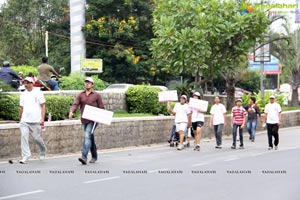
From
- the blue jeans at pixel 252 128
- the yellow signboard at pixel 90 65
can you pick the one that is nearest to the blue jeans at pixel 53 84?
the blue jeans at pixel 252 128

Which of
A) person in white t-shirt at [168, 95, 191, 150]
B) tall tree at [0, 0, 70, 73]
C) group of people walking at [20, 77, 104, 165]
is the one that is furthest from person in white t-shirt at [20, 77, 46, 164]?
tall tree at [0, 0, 70, 73]

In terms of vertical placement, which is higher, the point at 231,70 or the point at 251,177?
the point at 231,70

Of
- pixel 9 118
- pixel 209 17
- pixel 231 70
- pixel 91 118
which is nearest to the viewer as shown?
pixel 91 118

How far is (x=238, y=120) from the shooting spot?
18922 millimetres

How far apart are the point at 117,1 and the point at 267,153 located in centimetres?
2277

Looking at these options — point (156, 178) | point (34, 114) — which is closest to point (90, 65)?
point (34, 114)

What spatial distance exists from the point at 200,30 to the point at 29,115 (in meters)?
13.7

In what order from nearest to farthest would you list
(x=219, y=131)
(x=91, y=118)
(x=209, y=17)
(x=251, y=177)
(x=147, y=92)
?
(x=251, y=177), (x=91, y=118), (x=219, y=131), (x=147, y=92), (x=209, y=17)

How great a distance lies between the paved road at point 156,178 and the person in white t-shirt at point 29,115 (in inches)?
18.2

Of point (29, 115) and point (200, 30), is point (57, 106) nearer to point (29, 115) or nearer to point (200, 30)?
point (29, 115)

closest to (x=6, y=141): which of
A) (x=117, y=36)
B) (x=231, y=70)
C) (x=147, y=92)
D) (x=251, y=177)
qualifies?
(x=251, y=177)

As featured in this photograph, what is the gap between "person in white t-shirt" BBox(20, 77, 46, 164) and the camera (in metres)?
12.7

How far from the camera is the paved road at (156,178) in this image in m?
9.21

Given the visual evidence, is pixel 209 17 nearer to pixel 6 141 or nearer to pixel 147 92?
pixel 147 92
